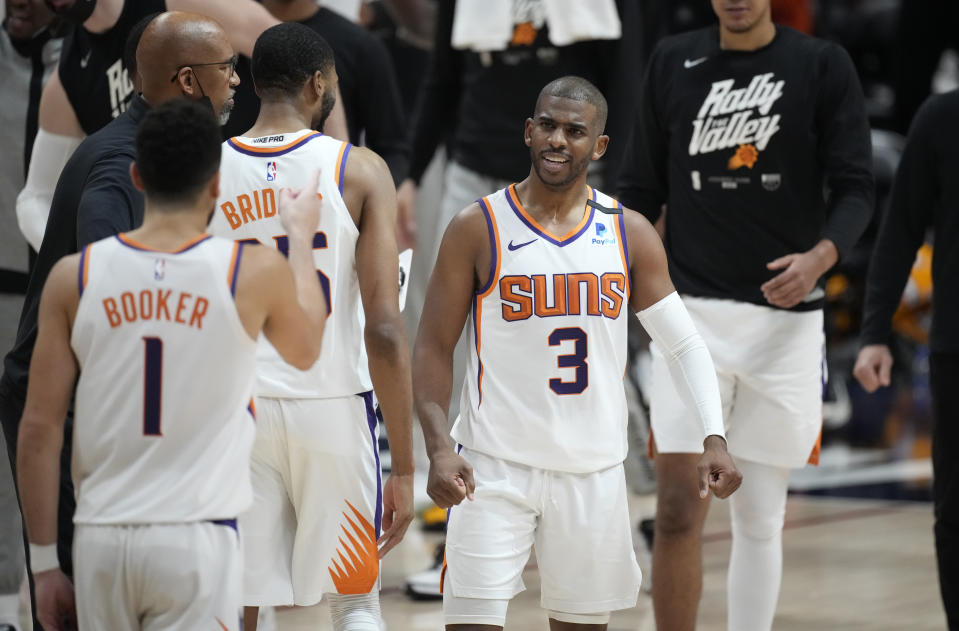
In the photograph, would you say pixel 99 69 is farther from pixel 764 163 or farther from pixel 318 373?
pixel 764 163

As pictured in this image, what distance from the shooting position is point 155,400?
306 cm

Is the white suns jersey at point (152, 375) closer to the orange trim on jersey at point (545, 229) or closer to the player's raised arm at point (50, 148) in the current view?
the orange trim on jersey at point (545, 229)

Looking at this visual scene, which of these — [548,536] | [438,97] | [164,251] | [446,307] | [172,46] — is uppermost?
[172,46]

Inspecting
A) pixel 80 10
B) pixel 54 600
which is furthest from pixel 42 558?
pixel 80 10

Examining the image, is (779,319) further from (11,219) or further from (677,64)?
(11,219)

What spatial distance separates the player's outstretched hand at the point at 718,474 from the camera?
158 inches

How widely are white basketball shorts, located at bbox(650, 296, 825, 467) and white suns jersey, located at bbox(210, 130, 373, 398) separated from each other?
163 cm

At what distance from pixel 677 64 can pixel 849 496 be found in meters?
4.23

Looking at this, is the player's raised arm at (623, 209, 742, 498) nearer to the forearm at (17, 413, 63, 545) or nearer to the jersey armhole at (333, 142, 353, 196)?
the jersey armhole at (333, 142, 353, 196)

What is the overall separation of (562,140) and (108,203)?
1.35 metres

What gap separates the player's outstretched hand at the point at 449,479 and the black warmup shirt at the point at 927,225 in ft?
6.34

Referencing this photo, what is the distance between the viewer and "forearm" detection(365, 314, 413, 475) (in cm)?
389

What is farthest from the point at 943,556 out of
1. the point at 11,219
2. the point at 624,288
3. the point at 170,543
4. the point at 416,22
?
the point at 416,22

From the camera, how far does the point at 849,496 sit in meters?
8.93
